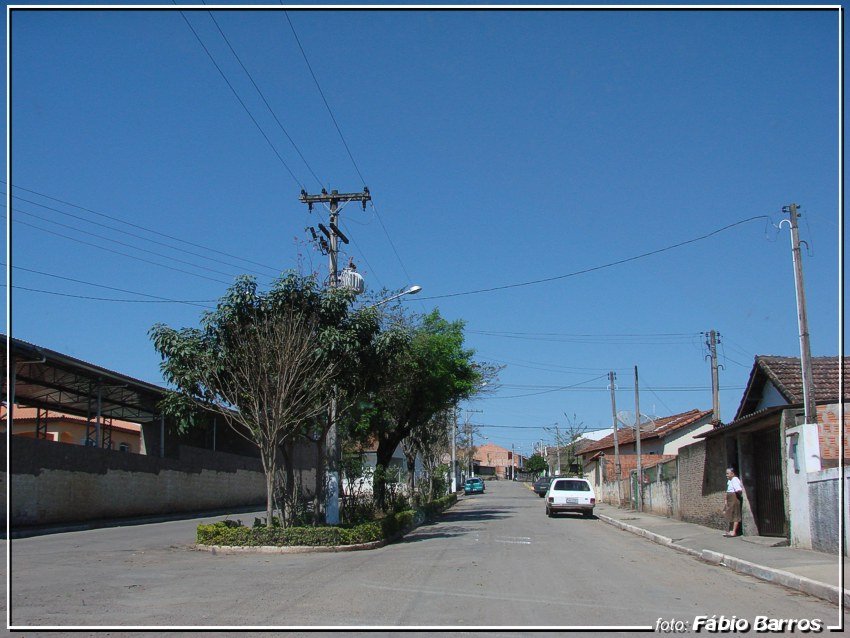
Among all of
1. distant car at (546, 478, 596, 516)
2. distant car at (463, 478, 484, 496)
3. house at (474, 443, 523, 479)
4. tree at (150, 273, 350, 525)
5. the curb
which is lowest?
house at (474, 443, 523, 479)

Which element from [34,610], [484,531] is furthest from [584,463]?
[34,610]

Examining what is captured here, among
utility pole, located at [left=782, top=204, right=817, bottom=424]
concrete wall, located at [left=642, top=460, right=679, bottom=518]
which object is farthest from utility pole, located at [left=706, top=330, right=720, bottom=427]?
utility pole, located at [left=782, top=204, right=817, bottom=424]

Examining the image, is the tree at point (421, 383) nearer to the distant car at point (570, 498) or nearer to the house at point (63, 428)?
the distant car at point (570, 498)

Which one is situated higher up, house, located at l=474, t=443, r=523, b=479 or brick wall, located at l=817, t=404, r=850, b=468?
brick wall, located at l=817, t=404, r=850, b=468

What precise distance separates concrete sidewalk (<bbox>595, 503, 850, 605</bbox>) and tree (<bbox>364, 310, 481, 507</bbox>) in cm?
859

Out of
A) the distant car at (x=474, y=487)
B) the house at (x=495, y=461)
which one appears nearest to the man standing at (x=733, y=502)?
the distant car at (x=474, y=487)

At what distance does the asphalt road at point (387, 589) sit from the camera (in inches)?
358

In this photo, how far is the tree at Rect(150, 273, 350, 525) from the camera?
18.0m

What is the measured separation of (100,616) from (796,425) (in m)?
14.3

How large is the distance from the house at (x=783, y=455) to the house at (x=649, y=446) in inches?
810

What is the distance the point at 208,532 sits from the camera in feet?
59.7

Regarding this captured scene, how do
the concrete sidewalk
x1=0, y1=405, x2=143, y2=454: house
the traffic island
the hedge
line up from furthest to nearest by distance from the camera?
x1=0, y1=405, x2=143, y2=454: house, the hedge, the traffic island, the concrete sidewalk

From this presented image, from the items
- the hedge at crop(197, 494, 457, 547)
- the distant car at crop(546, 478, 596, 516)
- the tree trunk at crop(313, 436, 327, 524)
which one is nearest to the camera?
the hedge at crop(197, 494, 457, 547)

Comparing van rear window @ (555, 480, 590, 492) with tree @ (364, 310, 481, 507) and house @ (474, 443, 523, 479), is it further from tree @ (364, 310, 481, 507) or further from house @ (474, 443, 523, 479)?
house @ (474, 443, 523, 479)
